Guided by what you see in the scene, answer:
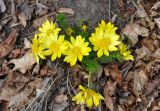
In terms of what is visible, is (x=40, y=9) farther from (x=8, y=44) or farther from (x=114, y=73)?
(x=114, y=73)

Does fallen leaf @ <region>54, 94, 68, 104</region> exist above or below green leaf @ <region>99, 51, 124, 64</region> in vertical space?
below

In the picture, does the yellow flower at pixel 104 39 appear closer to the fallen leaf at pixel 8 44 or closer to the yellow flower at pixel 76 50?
the yellow flower at pixel 76 50

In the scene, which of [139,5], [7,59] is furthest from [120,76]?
[7,59]

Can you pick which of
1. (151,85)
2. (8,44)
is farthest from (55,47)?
(151,85)

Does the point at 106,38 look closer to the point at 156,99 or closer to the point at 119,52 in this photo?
the point at 119,52

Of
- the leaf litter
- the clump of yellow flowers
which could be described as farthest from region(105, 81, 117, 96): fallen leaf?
the clump of yellow flowers

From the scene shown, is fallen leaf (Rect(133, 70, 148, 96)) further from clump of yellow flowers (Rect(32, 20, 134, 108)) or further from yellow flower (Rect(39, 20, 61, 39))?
yellow flower (Rect(39, 20, 61, 39))

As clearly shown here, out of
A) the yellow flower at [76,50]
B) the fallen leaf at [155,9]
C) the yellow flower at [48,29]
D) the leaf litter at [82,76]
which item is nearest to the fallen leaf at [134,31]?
the leaf litter at [82,76]
